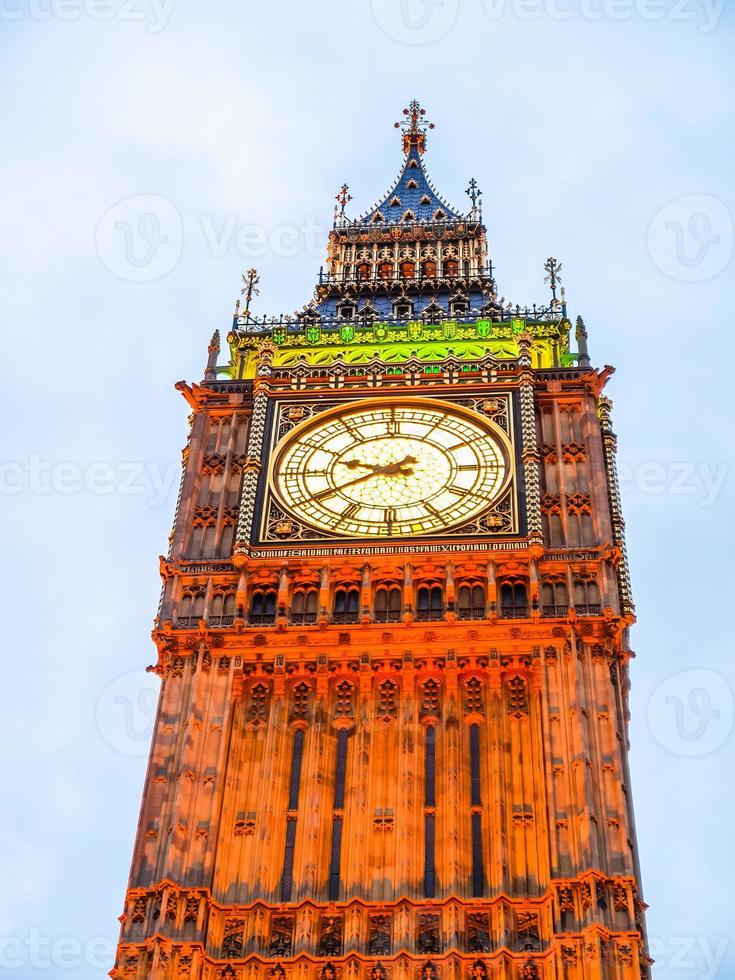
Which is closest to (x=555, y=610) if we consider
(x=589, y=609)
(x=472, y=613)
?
(x=589, y=609)

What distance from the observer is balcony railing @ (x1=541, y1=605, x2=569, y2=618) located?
130 ft

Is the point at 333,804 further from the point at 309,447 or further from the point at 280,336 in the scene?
the point at 280,336

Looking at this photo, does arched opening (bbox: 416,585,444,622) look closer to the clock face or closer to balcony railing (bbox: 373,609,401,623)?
balcony railing (bbox: 373,609,401,623)

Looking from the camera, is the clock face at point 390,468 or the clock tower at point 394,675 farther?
the clock face at point 390,468

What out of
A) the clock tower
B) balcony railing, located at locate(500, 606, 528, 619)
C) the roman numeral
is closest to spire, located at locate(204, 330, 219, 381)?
the clock tower

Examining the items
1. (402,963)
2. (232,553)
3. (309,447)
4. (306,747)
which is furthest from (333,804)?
(309,447)

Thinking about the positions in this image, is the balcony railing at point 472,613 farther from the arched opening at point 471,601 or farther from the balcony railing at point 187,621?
the balcony railing at point 187,621

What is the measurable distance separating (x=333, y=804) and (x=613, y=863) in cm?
498

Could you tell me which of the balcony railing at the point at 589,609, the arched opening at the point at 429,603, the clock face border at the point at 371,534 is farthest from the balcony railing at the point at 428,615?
the balcony railing at the point at 589,609

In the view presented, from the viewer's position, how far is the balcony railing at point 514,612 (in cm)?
3953

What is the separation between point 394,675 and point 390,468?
587 centimetres

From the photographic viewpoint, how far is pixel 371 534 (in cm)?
4156

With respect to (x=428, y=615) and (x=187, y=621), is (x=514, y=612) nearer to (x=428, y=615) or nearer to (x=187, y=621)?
(x=428, y=615)

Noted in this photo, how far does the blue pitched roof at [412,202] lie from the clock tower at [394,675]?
10.3 m
